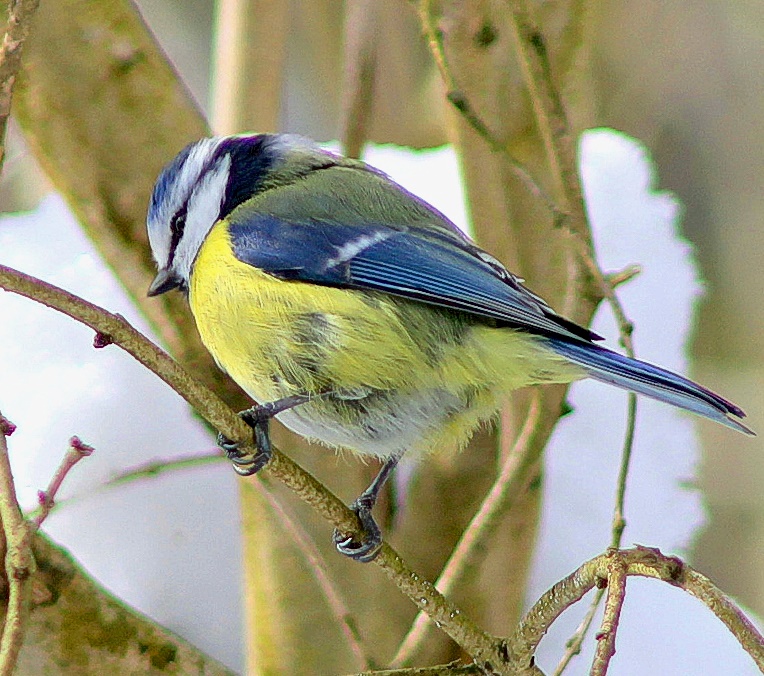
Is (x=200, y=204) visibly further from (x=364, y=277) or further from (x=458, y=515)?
(x=458, y=515)

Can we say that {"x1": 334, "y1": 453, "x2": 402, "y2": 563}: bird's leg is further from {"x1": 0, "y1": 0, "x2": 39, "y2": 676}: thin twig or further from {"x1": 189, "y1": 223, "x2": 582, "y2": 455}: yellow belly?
{"x1": 0, "y1": 0, "x2": 39, "y2": 676}: thin twig

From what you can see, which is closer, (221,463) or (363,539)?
(363,539)

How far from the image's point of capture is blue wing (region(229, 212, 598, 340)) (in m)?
1.07

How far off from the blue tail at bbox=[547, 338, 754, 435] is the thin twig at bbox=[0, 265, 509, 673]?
0.26m

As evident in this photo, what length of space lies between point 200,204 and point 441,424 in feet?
1.28

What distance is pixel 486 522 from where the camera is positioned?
1.19 metres

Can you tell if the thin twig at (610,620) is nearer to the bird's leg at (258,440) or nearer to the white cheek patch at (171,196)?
the bird's leg at (258,440)

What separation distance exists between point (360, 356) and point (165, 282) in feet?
0.93

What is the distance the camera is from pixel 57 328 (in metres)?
1.51

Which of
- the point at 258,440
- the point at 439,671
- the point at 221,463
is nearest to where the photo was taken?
the point at 439,671

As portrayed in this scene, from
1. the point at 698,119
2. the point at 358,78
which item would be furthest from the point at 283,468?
the point at 698,119

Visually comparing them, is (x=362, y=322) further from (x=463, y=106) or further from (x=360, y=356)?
(x=463, y=106)

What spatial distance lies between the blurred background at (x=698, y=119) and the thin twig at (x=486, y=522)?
46.8 inches

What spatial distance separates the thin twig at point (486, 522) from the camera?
117 centimetres
